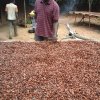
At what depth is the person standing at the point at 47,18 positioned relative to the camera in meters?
5.13

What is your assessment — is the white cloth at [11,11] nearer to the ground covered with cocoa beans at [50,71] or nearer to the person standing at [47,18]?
the person standing at [47,18]

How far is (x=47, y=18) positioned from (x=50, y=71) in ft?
6.07

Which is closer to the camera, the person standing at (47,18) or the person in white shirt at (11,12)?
the person standing at (47,18)

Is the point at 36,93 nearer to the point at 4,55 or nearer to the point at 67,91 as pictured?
the point at 67,91

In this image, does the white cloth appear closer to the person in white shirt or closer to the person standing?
the person in white shirt

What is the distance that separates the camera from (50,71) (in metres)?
3.54

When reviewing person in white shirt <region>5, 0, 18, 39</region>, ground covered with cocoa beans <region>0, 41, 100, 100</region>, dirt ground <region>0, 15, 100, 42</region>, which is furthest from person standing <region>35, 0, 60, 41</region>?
person in white shirt <region>5, 0, 18, 39</region>

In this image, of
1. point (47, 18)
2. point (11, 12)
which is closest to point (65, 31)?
point (11, 12)

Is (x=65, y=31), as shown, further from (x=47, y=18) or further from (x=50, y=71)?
(x=50, y=71)

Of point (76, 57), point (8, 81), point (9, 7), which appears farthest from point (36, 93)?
point (9, 7)

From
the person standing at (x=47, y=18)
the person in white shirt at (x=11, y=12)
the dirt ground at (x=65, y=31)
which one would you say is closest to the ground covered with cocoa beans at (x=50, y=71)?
the person standing at (x=47, y=18)

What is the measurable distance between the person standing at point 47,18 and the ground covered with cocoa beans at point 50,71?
1.78 feet

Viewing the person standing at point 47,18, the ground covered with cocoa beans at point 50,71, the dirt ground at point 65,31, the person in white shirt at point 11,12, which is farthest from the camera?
the dirt ground at point 65,31

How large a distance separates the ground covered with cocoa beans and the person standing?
0.54m
